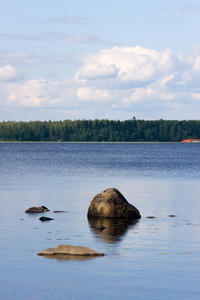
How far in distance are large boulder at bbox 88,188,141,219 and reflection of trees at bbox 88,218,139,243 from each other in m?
0.52

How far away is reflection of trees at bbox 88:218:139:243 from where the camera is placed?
85.3ft

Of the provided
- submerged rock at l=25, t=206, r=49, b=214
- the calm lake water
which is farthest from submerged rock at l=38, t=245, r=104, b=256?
submerged rock at l=25, t=206, r=49, b=214

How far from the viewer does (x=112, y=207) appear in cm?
3275

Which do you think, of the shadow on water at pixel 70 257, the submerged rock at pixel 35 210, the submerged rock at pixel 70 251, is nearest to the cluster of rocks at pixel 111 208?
the submerged rock at pixel 35 210

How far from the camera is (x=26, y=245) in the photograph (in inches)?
926

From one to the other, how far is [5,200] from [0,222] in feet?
41.1

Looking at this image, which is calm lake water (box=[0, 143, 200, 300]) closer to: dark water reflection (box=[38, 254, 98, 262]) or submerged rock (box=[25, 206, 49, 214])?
dark water reflection (box=[38, 254, 98, 262])

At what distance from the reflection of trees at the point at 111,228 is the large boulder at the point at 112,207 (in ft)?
1.69

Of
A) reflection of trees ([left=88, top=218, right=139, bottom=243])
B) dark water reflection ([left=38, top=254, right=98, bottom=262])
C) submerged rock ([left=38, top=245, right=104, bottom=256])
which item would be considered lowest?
reflection of trees ([left=88, top=218, right=139, bottom=243])

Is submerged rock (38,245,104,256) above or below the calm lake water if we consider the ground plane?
above

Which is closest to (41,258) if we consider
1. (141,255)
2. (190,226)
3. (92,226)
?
(141,255)

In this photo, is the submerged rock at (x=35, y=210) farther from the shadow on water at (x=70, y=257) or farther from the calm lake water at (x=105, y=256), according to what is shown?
the shadow on water at (x=70, y=257)

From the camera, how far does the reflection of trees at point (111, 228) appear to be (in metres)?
26.0

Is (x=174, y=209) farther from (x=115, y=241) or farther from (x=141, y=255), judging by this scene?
(x=141, y=255)
